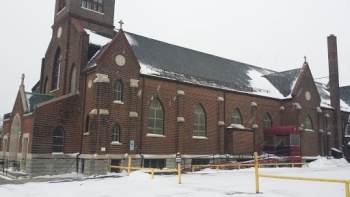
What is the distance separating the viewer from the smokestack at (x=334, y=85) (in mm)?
45188

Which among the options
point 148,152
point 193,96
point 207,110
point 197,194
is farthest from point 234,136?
point 197,194

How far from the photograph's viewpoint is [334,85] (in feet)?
151

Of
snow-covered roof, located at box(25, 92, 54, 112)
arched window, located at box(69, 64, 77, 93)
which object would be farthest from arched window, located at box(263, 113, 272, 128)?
snow-covered roof, located at box(25, 92, 54, 112)

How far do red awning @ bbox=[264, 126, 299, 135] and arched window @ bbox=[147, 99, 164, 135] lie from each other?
547 inches

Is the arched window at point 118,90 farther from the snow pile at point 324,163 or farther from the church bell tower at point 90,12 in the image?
the snow pile at point 324,163

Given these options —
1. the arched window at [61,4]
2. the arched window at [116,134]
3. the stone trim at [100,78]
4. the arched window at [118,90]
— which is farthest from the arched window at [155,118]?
the arched window at [61,4]

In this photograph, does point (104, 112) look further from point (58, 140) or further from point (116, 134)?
point (58, 140)

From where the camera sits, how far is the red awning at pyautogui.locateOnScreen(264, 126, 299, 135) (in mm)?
35188

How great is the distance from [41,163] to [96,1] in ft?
50.9

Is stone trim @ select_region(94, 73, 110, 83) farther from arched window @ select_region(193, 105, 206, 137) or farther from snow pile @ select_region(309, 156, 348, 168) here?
snow pile @ select_region(309, 156, 348, 168)

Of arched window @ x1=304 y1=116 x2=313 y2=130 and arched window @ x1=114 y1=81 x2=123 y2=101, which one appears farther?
arched window @ x1=304 y1=116 x2=313 y2=130

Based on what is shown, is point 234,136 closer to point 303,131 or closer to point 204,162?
point 204,162

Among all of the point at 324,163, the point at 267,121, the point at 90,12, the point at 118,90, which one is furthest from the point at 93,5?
the point at 324,163

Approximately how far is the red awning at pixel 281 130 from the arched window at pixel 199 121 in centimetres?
882
